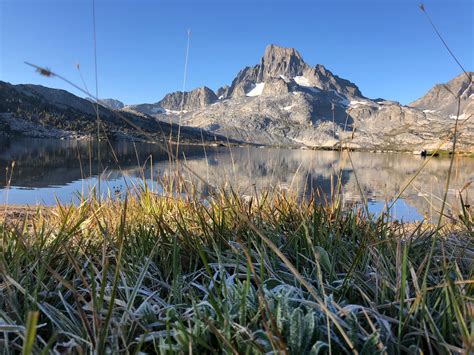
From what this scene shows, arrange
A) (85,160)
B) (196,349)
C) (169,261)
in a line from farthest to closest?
(85,160), (169,261), (196,349)

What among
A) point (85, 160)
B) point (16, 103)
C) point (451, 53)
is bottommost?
point (85, 160)

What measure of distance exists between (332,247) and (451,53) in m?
1.22

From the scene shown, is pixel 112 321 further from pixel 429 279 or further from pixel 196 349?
pixel 429 279

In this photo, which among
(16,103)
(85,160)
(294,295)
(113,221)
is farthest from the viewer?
(16,103)

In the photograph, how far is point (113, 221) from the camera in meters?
2.75

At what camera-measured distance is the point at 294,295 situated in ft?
4.28

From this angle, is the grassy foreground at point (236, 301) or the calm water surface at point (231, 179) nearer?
the grassy foreground at point (236, 301)

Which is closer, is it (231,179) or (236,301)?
(236,301)

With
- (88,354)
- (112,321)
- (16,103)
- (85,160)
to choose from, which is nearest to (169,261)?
(112,321)

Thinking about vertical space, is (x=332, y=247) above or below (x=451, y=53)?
below

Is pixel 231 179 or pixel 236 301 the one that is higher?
pixel 236 301

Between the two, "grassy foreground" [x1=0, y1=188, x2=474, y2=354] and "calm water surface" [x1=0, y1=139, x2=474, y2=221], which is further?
"calm water surface" [x1=0, y1=139, x2=474, y2=221]

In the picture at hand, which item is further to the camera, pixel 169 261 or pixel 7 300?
pixel 169 261

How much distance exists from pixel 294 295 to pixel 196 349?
0.46 m
